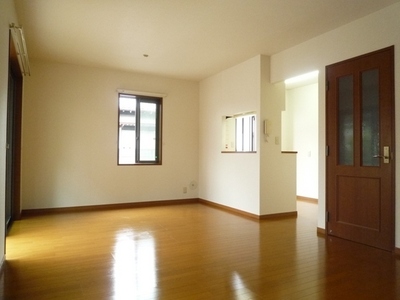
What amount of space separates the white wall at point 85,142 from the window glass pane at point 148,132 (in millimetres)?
226

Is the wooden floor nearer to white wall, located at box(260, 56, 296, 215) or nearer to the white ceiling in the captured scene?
white wall, located at box(260, 56, 296, 215)

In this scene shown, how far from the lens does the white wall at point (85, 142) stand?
15.9 feet

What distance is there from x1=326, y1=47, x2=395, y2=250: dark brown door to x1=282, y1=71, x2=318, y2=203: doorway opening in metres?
2.78

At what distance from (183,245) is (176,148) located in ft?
10.4

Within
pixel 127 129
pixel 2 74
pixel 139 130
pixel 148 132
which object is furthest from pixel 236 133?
pixel 2 74

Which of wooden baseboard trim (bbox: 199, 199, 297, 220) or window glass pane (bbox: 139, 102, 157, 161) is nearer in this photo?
wooden baseboard trim (bbox: 199, 199, 297, 220)

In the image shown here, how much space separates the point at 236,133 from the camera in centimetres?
559

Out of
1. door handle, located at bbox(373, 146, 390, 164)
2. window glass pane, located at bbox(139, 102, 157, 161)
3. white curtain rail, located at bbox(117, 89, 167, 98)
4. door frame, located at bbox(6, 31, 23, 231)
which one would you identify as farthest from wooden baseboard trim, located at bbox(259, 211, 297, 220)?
door frame, located at bbox(6, 31, 23, 231)

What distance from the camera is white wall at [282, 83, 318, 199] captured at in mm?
6426

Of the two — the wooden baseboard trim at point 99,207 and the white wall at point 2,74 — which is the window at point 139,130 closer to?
the wooden baseboard trim at point 99,207

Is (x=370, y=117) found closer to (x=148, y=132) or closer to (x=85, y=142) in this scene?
(x=148, y=132)

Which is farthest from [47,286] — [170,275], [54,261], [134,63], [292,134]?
[292,134]

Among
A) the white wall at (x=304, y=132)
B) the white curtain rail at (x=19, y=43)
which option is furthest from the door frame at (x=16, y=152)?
the white wall at (x=304, y=132)

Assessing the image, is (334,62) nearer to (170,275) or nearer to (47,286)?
(170,275)
